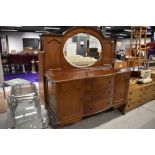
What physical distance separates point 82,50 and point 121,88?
1.04 metres

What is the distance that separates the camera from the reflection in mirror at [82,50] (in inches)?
104

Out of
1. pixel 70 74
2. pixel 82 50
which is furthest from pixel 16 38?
pixel 70 74

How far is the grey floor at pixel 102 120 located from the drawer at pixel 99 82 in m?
0.71

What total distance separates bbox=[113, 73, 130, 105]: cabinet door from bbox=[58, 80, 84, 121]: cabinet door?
768 millimetres

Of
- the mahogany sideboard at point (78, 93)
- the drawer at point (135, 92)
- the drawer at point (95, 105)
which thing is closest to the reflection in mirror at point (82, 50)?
the mahogany sideboard at point (78, 93)

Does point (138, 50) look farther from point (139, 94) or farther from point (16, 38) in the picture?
point (16, 38)

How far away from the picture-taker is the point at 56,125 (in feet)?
7.30

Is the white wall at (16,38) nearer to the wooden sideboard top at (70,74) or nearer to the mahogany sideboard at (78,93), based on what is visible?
the wooden sideboard top at (70,74)

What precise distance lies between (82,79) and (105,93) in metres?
0.55

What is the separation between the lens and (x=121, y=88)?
9.11 feet
